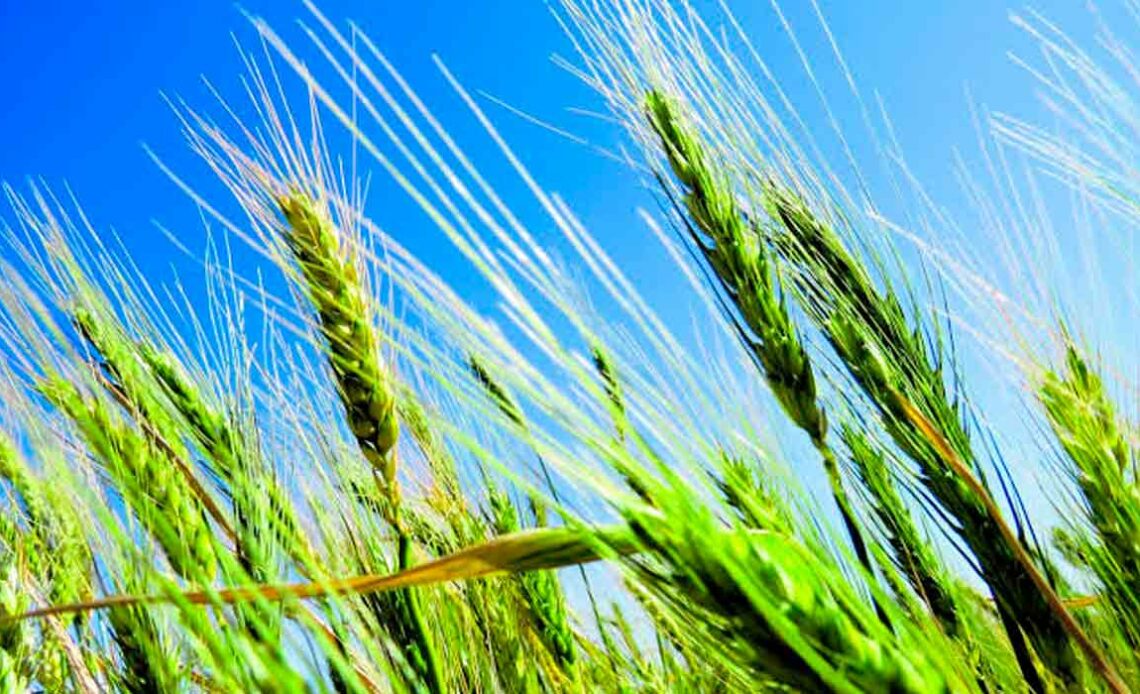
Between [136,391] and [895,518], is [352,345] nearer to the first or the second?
[136,391]

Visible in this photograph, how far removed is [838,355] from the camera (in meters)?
1.56

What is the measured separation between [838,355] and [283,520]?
0.82m

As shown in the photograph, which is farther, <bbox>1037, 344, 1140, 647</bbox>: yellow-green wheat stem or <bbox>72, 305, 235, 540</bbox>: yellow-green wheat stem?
<bbox>72, 305, 235, 540</bbox>: yellow-green wheat stem

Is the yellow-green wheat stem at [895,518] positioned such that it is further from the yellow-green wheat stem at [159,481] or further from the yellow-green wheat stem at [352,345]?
the yellow-green wheat stem at [159,481]

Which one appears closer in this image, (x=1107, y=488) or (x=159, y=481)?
(x=1107, y=488)

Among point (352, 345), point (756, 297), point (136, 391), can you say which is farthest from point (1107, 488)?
point (136, 391)

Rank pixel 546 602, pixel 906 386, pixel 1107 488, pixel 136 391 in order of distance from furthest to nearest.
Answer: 1. pixel 546 602
2. pixel 136 391
3. pixel 906 386
4. pixel 1107 488

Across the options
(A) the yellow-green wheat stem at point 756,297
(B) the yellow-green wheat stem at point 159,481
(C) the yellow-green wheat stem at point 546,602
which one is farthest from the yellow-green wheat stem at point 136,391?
(A) the yellow-green wheat stem at point 756,297

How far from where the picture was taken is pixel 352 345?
1514 millimetres

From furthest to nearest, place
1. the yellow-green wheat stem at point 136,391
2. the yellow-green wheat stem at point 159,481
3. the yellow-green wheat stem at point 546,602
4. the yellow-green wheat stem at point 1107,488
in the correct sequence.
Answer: the yellow-green wheat stem at point 546,602 < the yellow-green wheat stem at point 136,391 < the yellow-green wheat stem at point 159,481 < the yellow-green wheat stem at point 1107,488

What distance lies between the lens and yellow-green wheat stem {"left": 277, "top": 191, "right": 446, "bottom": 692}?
4.94ft

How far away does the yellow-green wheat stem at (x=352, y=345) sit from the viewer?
4.94ft

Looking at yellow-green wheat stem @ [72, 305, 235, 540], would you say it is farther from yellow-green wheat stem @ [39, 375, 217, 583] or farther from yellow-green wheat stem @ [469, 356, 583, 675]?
yellow-green wheat stem @ [469, 356, 583, 675]

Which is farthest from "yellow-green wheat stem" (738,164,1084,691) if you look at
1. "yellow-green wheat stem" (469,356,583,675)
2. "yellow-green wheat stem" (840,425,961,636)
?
"yellow-green wheat stem" (469,356,583,675)
